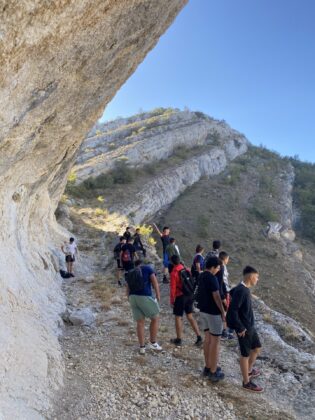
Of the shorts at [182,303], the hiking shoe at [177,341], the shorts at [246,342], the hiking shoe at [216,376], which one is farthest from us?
the hiking shoe at [177,341]

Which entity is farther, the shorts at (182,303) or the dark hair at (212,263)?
the shorts at (182,303)

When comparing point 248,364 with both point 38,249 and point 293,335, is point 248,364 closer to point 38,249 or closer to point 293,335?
point 293,335

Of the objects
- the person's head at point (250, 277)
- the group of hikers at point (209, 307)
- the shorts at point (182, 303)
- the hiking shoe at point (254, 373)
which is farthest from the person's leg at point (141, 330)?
the person's head at point (250, 277)

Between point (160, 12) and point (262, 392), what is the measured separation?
700 centimetres

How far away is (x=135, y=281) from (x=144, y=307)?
0.49m

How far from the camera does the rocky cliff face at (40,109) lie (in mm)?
4363

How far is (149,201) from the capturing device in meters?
29.0

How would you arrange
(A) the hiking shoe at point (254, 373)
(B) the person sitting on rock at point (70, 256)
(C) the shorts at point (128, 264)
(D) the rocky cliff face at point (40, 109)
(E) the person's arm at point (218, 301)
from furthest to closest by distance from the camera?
(B) the person sitting on rock at point (70, 256) → (C) the shorts at point (128, 264) → (A) the hiking shoe at point (254, 373) → (E) the person's arm at point (218, 301) → (D) the rocky cliff face at point (40, 109)

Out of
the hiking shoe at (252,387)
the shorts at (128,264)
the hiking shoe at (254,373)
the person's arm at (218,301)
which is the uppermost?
the person's arm at (218,301)

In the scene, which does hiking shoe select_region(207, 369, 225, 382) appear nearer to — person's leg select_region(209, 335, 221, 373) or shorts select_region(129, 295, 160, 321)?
person's leg select_region(209, 335, 221, 373)

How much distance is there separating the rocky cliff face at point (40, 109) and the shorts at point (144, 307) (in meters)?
1.50

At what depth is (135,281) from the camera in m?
6.74

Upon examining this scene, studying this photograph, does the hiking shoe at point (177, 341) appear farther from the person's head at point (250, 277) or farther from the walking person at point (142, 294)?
the person's head at point (250, 277)

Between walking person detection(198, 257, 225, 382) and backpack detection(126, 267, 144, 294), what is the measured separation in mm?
1098
